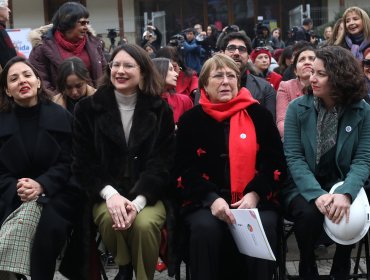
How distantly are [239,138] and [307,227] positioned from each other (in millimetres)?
713

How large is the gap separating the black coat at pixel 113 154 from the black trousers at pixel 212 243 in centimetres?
27

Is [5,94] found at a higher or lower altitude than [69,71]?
lower

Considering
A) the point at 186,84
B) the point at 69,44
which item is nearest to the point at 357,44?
the point at 186,84

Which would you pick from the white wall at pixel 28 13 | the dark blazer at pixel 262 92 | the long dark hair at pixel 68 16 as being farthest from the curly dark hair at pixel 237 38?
the white wall at pixel 28 13

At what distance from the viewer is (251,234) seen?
3719mm

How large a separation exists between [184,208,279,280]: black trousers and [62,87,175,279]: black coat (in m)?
0.27

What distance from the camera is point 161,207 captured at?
4148 mm

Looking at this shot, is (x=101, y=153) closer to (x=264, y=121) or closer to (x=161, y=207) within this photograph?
(x=161, y=207)

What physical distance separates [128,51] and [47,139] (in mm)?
803

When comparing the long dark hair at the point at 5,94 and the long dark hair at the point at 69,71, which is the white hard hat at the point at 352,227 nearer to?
the long dark hair at the point at 5,94

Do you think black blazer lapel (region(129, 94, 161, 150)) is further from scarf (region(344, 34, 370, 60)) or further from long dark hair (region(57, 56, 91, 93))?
scarf (region(344, 34, 370, 60))

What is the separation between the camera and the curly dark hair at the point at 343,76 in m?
4.14

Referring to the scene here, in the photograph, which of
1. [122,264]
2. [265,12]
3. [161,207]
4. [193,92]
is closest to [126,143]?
[161,207]

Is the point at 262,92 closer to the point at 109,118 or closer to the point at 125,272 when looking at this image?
the point at 109,118
